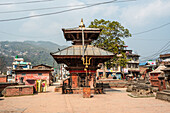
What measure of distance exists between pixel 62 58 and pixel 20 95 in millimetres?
6094

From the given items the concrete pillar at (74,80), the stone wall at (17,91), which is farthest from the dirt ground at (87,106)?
the concrete pillar at (74,80)

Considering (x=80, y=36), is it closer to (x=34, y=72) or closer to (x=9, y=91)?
(x=9, y=91)

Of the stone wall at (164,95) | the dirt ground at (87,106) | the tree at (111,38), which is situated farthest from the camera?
the tree at (111,38)

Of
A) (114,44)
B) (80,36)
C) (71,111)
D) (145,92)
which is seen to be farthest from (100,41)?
(71,111)

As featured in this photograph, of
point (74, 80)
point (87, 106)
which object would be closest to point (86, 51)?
point (74, 80)

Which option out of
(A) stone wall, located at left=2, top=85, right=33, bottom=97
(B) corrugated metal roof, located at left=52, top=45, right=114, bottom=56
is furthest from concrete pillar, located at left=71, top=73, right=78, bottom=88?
(A) stone wall, located at left=2, top=85, right=33, bottom=97

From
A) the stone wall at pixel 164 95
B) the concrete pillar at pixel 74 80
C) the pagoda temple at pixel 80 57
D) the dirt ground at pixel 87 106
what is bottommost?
A: the dirt ground at pixel 87 106

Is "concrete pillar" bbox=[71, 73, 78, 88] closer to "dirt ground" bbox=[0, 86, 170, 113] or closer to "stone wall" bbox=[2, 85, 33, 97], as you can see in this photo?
"stone wall" bbox=[2, 85, 33, 97]

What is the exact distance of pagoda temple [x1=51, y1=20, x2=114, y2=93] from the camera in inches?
746

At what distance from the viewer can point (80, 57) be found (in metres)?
18.9

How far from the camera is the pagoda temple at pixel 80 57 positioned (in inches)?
746

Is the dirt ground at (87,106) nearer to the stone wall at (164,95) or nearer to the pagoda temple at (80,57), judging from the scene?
the stone wall at (164,95)

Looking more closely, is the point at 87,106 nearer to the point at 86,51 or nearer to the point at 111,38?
the point at 86,51

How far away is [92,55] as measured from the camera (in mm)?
18891
